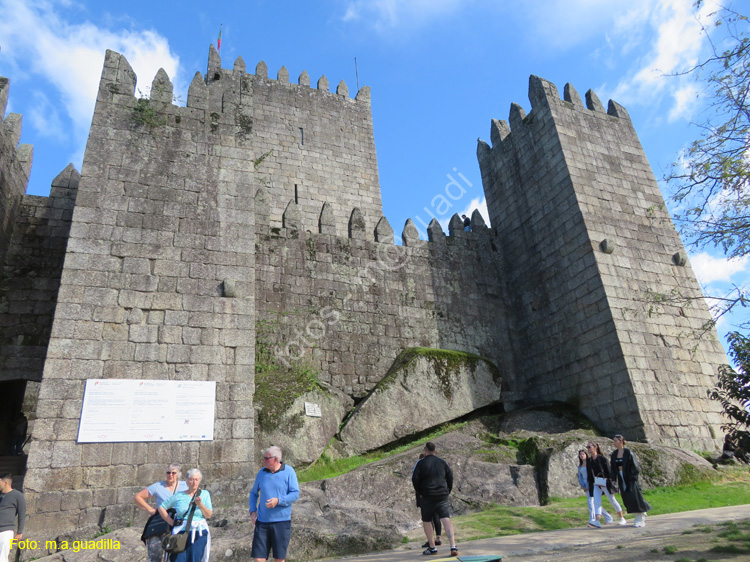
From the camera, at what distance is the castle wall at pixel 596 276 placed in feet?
34.2

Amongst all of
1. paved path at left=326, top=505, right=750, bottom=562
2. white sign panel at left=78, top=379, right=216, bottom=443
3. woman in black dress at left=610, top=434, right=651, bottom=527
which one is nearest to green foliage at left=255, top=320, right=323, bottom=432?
white sign panel at left=78, top=379, right=216, bottom=443

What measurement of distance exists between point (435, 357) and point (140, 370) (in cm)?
596

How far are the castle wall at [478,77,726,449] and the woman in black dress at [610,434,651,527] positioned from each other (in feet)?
10.6

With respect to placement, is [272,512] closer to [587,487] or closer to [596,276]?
[587,487]

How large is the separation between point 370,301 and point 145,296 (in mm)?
5762

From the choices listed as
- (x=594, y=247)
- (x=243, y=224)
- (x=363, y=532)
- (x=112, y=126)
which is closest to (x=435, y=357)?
(x=594, y=247)

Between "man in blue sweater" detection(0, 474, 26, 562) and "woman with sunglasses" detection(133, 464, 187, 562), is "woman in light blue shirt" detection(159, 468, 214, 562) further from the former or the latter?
"man in blue sweater" detection(0, 474, 26, 562)

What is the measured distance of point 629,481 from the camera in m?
6.63

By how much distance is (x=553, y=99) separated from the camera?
13586 millimetres

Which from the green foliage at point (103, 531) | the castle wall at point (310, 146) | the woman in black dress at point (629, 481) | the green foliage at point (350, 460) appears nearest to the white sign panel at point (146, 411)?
the green foliage at point (103, 531)

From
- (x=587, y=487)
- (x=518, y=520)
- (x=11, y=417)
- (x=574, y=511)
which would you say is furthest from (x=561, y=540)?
(x=11, y=417)

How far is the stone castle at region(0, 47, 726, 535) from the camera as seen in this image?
23.7ft

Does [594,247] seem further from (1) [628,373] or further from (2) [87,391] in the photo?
(2) [87,391]

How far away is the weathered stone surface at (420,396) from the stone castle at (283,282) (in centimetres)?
119
